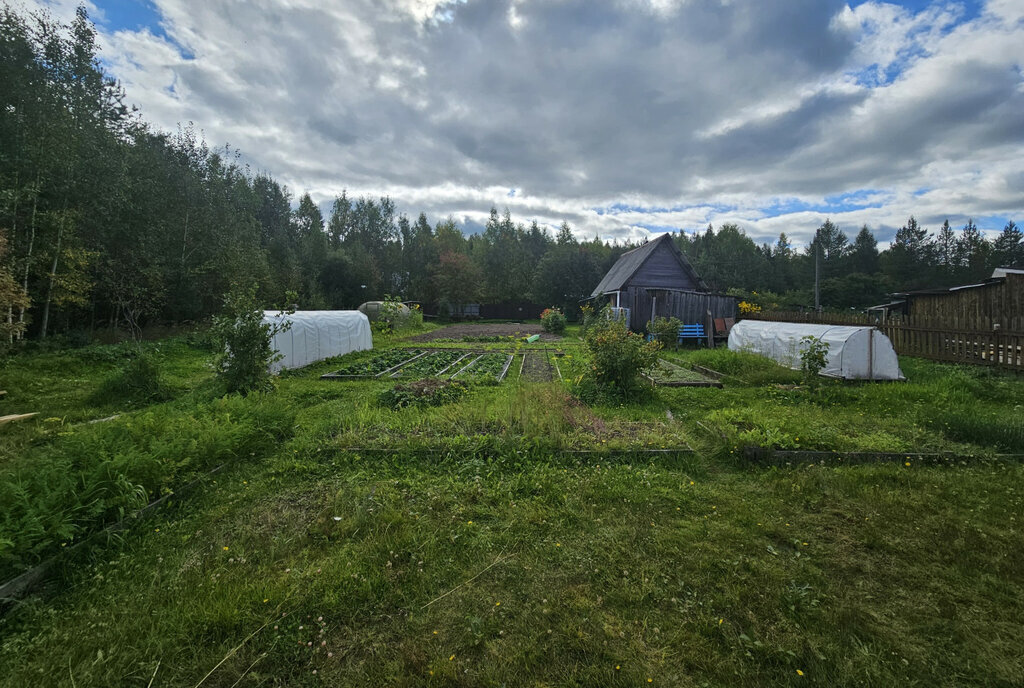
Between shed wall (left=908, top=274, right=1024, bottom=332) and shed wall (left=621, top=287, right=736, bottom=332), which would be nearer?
shed wall (left=908, top=274, right=1024, bottom=332)

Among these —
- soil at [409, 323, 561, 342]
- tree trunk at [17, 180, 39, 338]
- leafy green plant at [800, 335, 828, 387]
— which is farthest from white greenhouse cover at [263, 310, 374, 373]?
leafy green plant at [800, 335, 828, 387]

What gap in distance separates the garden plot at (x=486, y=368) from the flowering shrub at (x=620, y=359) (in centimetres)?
Answer: 232

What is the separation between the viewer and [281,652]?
210 cm

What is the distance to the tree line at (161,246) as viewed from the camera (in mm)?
11492

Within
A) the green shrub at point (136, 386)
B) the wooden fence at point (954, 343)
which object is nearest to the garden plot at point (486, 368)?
the green shrub at point (136, 386)

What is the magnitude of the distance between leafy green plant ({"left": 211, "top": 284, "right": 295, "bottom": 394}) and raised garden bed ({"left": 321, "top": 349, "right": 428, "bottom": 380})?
234cm

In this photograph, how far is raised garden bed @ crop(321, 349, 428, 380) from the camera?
31.0 ft

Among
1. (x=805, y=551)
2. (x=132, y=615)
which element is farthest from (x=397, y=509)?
(x=805, y=551)

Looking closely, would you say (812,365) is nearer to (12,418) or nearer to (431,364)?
(431,364)

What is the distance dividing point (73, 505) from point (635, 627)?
4002 millimetres

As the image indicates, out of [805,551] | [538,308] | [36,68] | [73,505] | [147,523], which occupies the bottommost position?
[805,551]

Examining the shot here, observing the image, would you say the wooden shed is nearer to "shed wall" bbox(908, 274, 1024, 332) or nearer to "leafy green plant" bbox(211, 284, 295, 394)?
"shed wall" bbox(908, 274, 1024, 332)

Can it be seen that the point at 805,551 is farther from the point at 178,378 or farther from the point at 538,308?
the point at 538,308

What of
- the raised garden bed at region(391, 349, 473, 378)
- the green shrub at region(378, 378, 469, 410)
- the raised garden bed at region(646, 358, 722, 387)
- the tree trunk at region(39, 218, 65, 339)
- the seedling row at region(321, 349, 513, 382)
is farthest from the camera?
the tree trunk at region(39, 218, 65, 339)
